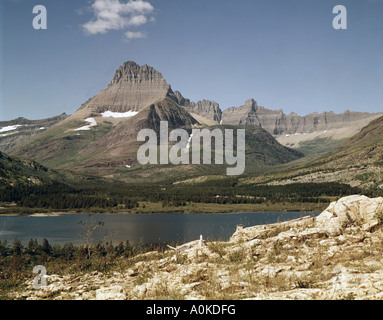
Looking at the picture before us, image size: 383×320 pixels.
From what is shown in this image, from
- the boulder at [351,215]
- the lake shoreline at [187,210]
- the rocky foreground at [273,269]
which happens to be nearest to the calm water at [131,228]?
the lake shoreline at [187,210]

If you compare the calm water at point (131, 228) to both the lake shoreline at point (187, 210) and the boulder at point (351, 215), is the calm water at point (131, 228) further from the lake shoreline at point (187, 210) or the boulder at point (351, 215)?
the boulder at point (351, 215)

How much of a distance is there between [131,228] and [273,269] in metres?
115

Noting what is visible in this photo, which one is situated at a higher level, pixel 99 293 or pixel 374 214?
pixel 374 214

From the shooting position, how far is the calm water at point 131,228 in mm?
104000

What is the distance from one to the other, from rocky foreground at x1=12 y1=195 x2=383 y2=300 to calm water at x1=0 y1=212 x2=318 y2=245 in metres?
66.8

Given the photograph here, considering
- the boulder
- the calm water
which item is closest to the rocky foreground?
the boulder

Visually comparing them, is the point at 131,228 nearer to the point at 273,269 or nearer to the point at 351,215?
the point at 351,215

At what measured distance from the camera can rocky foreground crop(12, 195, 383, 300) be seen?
1438 centimetres

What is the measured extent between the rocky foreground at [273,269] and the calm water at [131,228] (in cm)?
6684

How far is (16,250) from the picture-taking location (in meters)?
76.1

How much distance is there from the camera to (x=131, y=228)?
419 feet
